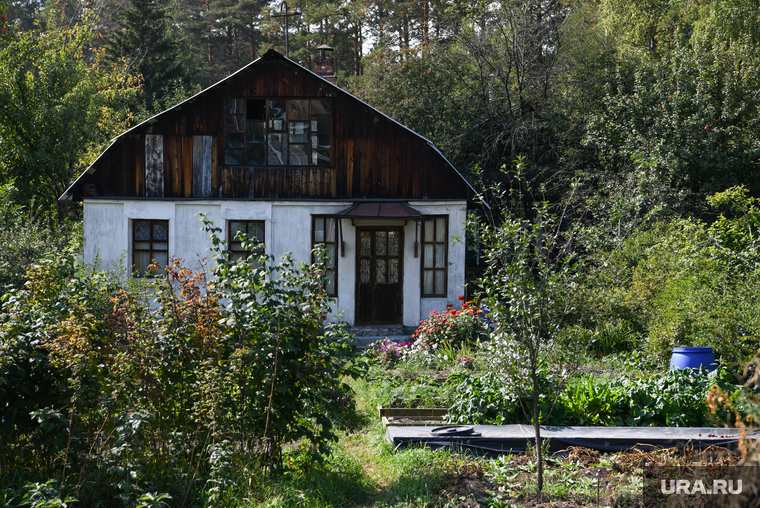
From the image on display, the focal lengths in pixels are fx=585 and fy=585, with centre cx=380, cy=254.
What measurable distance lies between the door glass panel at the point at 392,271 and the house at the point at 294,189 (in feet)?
0.09

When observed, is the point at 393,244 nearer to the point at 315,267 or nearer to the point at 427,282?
the point at 427,282

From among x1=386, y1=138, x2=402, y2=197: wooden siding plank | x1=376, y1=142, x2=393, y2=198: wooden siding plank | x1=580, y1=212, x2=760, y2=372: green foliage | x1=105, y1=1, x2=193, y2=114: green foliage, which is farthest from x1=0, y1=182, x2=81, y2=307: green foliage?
x1=105, y1=1, x2=193, y2=114: green foliage

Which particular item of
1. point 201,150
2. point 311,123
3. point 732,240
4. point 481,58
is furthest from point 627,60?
point 201,150

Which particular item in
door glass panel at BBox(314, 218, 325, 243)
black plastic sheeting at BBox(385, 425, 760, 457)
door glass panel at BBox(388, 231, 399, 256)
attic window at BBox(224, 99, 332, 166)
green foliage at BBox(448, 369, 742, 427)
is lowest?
black plastic sheeting at BBox(385, 425, 760, 457)

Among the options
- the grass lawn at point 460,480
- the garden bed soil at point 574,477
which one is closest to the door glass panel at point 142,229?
the grass lawn at point 460,480

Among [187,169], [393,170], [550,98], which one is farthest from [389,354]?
[550,98]

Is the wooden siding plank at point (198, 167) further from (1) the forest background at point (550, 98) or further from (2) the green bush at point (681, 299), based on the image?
(2) the green bush at point (681, 299)

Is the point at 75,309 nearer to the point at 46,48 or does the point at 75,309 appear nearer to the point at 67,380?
the point at 67,380

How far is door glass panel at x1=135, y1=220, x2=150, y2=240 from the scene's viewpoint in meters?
13.0

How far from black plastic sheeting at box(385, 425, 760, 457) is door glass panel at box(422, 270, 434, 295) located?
7520 mm

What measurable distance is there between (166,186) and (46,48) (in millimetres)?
8665

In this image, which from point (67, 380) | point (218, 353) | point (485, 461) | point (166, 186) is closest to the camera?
point (67, 380)

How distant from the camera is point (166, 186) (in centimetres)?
1290

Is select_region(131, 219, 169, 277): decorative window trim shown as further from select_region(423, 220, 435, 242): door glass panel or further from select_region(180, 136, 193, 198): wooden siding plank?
select_region(423, 220, 435, 242): door glass panel
